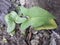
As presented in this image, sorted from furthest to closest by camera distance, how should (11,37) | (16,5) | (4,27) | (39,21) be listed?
(16,5) → (4,27) → (11,37) → (39,21)

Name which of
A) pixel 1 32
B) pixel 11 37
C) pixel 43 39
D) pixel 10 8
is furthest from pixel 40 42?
pixel 10 8

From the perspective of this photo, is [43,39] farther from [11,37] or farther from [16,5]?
[16,5]

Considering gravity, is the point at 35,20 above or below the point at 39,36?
above

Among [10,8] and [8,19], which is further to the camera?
[10,8]

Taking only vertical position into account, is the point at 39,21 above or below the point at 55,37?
above

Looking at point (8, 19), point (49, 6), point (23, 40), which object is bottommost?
point (23, 40)

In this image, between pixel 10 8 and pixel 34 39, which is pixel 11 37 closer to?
pixel 34 39

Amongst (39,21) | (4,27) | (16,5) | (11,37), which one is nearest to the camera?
(39,21)
